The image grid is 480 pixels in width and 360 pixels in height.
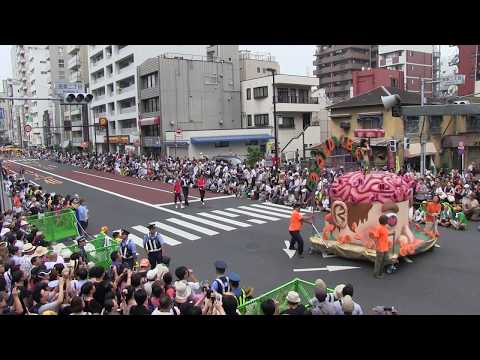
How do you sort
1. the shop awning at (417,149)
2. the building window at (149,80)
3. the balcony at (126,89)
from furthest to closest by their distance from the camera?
the balcony at (126,89) < the building window at (149,80) < the shop awning at (417,149)

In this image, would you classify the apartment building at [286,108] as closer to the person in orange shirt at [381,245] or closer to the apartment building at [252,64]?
the apartment building at [252,64]

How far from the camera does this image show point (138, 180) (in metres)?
33.5

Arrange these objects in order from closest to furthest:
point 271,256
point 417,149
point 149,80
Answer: point 271,256 → point 417,149 → point 149,80

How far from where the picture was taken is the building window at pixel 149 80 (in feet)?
150

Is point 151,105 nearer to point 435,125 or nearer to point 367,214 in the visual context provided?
point 435,125

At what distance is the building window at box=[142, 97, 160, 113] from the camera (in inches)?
1818

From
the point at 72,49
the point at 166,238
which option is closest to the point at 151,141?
the point at 166,238

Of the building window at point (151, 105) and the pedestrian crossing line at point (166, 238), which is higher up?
the building window at point (151, 105)

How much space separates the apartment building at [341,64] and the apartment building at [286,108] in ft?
64.0

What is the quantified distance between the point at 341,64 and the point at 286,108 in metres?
26.0

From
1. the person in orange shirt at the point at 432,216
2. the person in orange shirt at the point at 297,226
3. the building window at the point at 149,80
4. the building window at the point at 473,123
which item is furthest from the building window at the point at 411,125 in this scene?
the building window at the point at 149,80

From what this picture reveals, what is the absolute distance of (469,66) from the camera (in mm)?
40250

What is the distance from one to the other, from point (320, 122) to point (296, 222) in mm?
36708
